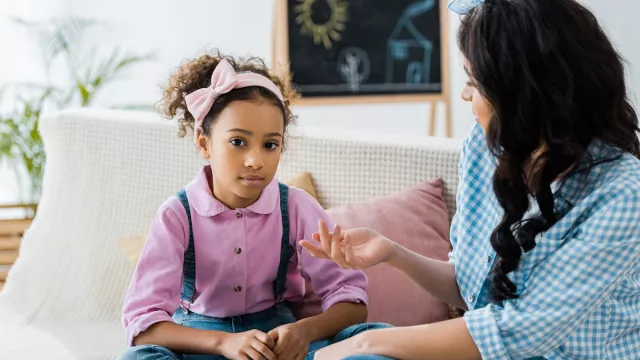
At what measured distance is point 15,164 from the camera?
4.01 metres

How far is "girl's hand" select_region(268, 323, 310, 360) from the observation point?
1566 millimetres

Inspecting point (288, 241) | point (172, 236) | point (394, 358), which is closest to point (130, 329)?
point (172, 236)

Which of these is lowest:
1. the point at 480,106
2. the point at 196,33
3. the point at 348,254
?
the point at 348,254

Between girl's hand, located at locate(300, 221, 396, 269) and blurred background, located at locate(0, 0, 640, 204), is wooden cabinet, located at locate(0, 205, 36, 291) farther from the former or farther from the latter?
girl's hand, located at locate(300, 221, 396, 269)

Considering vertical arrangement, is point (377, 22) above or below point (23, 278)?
above

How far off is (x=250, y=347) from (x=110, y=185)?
1.12m

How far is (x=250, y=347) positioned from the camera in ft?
5.08

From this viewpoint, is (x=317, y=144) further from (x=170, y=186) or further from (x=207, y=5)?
(x=207, y=5)

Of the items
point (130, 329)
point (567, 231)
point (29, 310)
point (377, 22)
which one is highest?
point (377, 22)

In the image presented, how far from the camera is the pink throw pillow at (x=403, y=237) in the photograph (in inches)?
81.6

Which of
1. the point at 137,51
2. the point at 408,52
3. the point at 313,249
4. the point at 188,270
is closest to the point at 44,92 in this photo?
the point at 137,51

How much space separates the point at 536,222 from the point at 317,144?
1110 millimetres

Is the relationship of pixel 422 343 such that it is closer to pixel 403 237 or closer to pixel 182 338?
pixel 182 338

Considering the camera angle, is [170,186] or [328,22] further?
[328,22]
